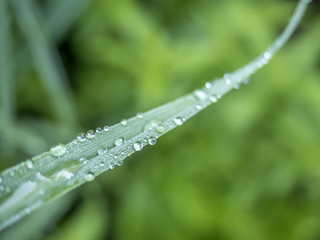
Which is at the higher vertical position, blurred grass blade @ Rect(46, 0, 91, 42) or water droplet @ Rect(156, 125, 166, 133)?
blurred grass blade @ Rect(46, 0, 91, 42)

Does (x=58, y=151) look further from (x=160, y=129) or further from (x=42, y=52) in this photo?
(x=42, y=52)

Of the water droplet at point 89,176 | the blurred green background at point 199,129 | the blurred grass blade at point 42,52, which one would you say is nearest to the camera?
the water droplet at point 89,176

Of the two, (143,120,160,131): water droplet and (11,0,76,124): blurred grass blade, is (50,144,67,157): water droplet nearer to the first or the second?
(143,120,160,131): water droplet

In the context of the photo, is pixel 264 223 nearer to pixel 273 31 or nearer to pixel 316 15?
pixel 273 31

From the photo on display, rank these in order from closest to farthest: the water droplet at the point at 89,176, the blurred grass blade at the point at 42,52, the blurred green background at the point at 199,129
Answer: the water droplet at the point at 89,176, the blurred grass blade at the point at 42,52, the blurred green background at the point at 199,129

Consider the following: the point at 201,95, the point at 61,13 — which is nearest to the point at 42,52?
the point at 61,13

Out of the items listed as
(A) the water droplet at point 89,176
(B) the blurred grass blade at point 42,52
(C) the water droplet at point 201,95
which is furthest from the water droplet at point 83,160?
(B) the blurred grass blade at point 42,52

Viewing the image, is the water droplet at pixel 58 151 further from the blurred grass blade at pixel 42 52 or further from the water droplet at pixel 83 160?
the blurred grass blade at pixel 42 52

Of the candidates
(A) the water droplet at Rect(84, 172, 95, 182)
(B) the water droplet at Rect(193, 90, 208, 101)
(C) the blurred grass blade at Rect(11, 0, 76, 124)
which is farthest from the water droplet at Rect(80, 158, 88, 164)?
(C) the blurred grass blade at Rect(11, 0, 76, 124)
